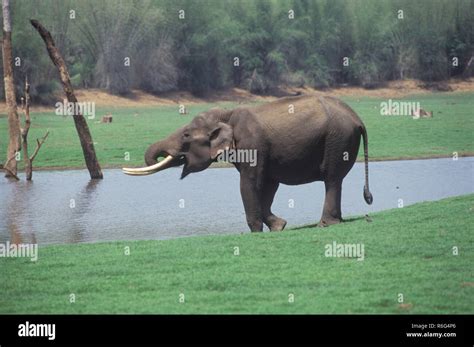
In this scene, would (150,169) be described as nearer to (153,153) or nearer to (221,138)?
(153,153)

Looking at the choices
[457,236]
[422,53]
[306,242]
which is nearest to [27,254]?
[306,242]

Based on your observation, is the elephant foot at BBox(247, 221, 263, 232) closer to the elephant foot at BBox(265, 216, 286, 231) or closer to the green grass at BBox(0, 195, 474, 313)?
the elephant foot at BBox(265, 216, 286, 231)

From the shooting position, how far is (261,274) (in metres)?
11.9

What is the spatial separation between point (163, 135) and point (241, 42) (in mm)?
35913

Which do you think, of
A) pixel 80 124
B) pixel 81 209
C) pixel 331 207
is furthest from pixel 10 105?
pixel 331 207

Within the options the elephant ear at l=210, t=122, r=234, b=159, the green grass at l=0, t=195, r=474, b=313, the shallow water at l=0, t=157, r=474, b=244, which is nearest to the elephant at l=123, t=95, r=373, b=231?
the elephant ear at l=210, t=122, r=234, b=159

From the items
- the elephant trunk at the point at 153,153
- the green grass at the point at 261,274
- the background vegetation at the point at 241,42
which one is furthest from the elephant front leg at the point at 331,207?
the background vegetation at the point at 241,42

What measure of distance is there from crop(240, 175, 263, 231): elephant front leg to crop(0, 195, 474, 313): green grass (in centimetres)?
103

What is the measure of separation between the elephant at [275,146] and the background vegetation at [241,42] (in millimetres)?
38649

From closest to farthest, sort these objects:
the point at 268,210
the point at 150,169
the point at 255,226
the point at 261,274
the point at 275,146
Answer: the point at 261,274 < the point at 275,146 < the point at 255,226 < the point at 150,169 < the point at 268,210

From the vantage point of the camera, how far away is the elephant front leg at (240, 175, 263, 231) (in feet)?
52.5

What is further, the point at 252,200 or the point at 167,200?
the point at 167,200

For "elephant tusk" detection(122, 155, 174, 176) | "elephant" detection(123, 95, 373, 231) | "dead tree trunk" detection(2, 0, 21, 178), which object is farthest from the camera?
"dead tree trunk" detection(2, 0, 21, 178)

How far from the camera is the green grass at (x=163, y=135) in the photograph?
101 feet
